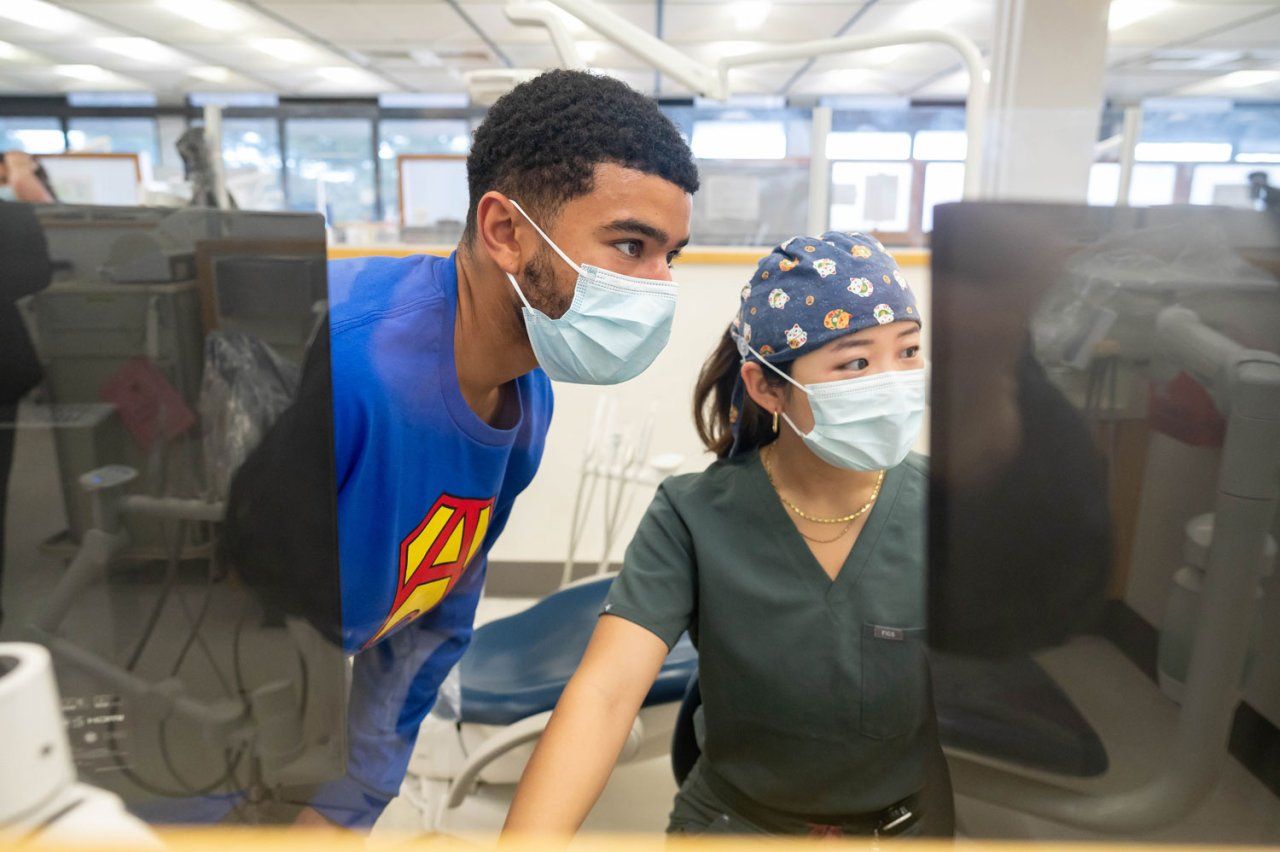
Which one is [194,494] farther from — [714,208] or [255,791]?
[714,208]

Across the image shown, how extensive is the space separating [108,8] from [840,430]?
7057 mm

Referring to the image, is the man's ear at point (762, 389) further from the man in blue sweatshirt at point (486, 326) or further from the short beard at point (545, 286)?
the short beard at point (545, 286)

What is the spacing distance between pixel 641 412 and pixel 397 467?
126 centimetres

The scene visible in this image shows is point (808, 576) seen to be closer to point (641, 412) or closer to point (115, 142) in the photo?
point (641, 412)

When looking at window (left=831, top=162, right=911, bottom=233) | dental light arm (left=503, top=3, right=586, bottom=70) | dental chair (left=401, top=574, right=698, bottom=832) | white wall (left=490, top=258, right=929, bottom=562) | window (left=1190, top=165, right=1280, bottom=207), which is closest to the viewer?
window (left=1190, top=165, right=1280, bottom=207)

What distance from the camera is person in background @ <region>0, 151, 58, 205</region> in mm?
443

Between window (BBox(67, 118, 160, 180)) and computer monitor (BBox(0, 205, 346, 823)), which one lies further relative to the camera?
window (BBox(67, 118, 160, 180))

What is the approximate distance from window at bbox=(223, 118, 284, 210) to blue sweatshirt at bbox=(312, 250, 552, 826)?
0.62 feet

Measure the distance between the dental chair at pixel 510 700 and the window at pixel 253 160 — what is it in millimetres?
776

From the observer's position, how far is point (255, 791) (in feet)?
1.63

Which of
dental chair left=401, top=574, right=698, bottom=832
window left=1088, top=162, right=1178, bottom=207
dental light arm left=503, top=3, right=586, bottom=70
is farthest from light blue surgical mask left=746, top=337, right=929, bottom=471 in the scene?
dental light arm left=503, top=3, right=586, bottom=70

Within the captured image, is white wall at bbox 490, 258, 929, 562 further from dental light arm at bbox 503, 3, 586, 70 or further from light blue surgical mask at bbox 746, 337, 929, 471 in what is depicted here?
light blue surgical mask at bbox 746, 337, 929, 471

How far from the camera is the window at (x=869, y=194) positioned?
273cm

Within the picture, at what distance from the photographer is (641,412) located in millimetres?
2039
